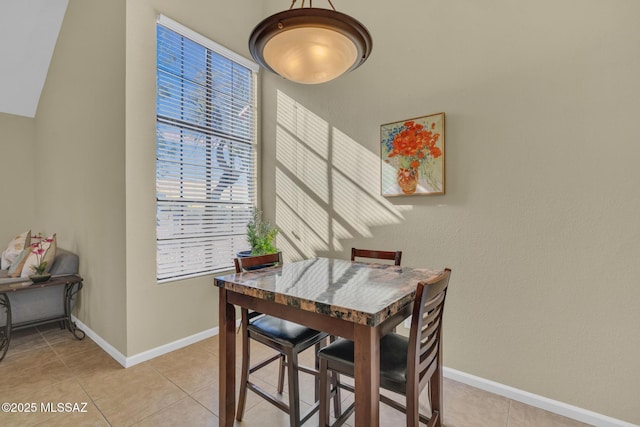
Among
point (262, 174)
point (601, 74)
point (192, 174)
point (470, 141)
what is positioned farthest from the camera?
point (262, 174)

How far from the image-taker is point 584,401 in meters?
1.82

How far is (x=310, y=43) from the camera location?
4.45 feet

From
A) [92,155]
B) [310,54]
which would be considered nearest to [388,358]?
[310,54]

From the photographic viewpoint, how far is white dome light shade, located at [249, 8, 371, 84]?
49.9 inches

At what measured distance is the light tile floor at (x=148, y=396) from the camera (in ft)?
5.91

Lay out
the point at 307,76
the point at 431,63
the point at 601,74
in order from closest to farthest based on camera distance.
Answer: the point at 307,76 < the point at 601,74 < the point at 431,63

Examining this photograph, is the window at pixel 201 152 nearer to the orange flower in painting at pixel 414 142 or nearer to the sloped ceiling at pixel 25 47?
the orange flower in painting at pixel 414 142

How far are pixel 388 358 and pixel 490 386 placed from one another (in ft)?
4.25

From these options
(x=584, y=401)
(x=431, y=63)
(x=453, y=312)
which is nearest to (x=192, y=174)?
(x=431, y=63)

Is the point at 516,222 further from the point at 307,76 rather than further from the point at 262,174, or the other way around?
the point at 262,174

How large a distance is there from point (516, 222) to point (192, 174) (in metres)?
2.73

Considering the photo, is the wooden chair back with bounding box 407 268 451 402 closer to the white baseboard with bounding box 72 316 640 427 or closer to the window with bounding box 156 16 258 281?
the white baseboard with bounding box 72 316 640 427

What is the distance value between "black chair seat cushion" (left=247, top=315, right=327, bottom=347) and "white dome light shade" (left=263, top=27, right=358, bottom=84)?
1330mm

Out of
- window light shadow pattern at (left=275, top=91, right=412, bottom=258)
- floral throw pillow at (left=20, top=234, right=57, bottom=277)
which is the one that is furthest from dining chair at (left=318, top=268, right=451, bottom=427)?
floral throw pillow at (left=20, top=234, right=57, bottom=277)
